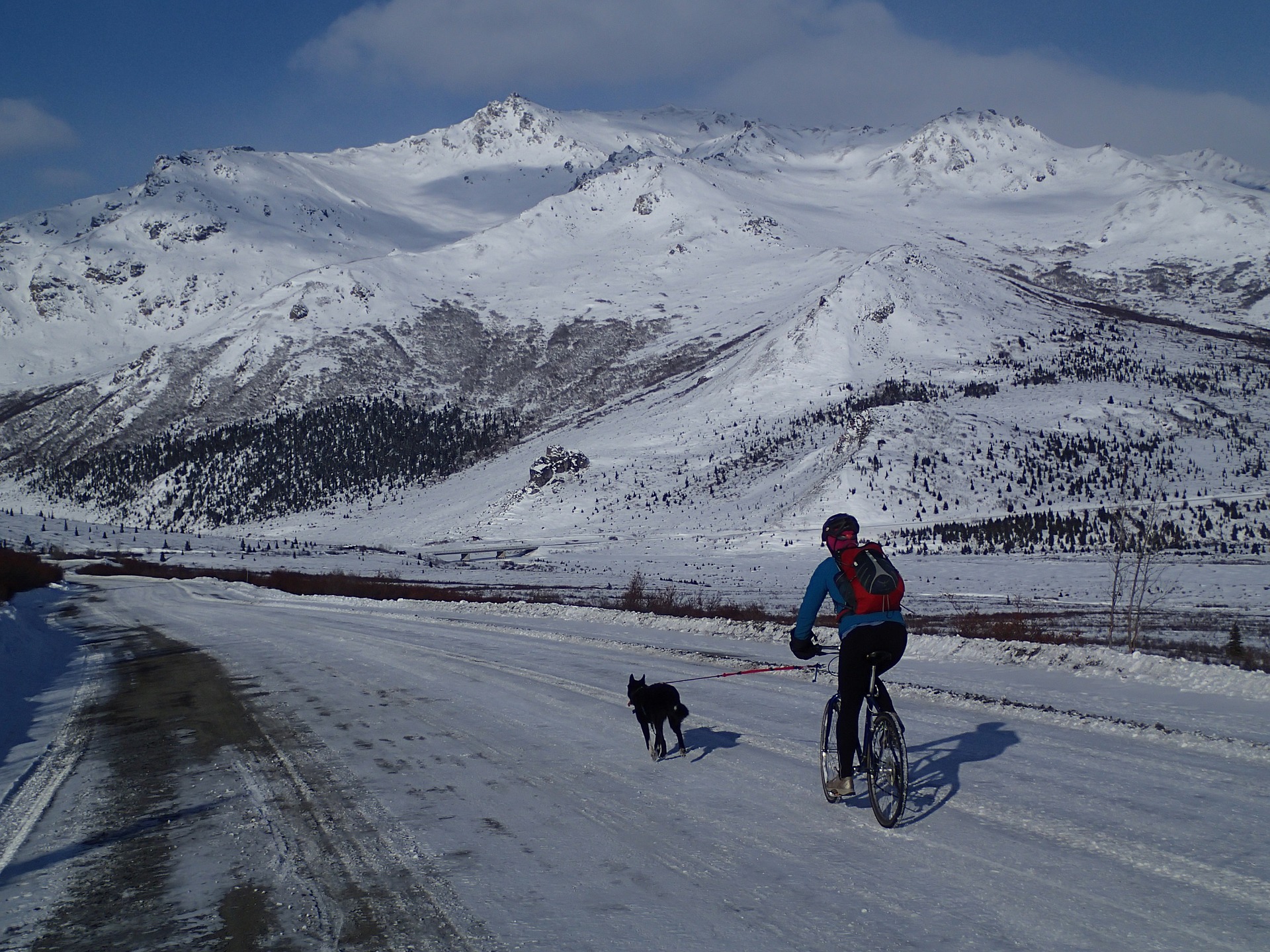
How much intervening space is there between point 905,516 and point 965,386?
51.5 m

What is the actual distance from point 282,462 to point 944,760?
18007cm

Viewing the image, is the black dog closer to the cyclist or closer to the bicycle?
the cyclist

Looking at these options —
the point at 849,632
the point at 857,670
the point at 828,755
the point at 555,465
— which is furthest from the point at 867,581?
the point at 555,465

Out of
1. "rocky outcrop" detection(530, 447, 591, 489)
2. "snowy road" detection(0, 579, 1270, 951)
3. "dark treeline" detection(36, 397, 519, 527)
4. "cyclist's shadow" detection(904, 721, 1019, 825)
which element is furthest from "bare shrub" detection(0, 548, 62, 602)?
"dark treeline" detection(36, 397, 519, 527)

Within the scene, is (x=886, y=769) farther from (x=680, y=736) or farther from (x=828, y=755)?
(x=680, y=736)

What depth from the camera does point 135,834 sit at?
6668 millimetres

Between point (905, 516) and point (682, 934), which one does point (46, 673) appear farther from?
point (905, 516)

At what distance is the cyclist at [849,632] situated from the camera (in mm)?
6168

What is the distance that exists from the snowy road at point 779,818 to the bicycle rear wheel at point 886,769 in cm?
15

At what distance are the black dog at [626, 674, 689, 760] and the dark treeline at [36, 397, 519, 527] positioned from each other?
161 m

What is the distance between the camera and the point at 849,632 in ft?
20.6

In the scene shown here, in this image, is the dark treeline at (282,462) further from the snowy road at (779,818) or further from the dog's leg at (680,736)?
the dog's leg at (680,736)

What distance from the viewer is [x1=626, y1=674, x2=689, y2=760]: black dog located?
8.40m

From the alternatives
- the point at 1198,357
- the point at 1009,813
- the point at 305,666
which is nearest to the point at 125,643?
the point at 305,666
